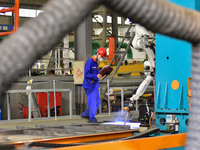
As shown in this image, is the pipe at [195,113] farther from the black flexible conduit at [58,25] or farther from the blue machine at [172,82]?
the blue machine at [172,82]

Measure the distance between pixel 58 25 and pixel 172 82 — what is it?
209 inches

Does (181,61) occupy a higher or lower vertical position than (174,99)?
higher

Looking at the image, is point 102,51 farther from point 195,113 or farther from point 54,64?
point 54,64

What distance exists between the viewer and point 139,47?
7.32 m

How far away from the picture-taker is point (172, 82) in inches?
234

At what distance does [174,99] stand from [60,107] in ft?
22.8

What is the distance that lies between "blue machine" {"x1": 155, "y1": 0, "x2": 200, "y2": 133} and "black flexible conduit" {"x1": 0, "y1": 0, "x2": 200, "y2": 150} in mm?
4803

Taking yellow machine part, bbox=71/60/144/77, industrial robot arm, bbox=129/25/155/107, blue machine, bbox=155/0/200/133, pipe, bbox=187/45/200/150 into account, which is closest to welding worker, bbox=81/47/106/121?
industrial robot arm, bbox=129/25/155/107

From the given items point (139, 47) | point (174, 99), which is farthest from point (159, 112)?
point (139, 47)

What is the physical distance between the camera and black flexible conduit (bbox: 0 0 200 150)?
2.61ft

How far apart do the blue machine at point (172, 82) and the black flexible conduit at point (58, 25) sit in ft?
15.8

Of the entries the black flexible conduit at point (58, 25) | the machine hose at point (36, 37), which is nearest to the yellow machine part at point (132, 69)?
the black flexible conduit at point (58, 25)

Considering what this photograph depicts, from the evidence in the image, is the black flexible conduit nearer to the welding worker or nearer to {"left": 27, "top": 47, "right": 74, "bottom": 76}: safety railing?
the welding worker

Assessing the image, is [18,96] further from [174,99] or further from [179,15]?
[179,15]
